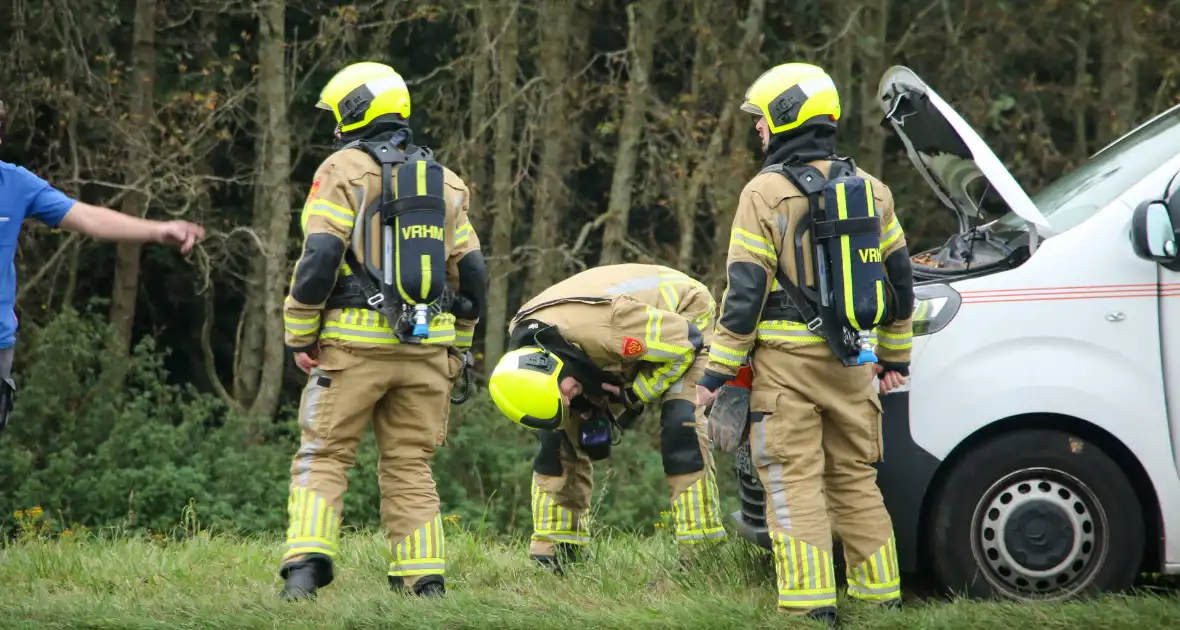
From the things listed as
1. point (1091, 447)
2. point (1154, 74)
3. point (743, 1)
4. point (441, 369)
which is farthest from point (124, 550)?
point (1154, 74)

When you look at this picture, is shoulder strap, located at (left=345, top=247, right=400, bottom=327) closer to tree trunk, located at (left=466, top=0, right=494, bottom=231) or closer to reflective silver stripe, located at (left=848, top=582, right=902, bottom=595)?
reflective silver stripe, located at (left=848, top=582, right=902, bottom=595)

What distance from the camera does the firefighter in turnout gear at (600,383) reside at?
6004 mm

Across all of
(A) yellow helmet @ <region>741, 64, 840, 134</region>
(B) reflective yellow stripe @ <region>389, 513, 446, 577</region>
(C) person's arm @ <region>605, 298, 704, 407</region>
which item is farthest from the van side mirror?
(B) reflective yellow stripe @ <region>389, 513, 446, 577</region>

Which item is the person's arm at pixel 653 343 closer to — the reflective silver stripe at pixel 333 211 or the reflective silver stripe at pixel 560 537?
the reflective silver stripe at pixel 560 537

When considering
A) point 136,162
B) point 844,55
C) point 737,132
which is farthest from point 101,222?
point 844,55

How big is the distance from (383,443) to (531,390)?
0.66 m

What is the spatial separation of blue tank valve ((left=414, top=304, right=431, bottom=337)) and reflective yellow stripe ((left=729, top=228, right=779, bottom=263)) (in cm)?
118

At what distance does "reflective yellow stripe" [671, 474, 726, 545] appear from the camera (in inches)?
249

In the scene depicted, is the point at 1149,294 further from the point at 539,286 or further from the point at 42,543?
the point at 539,286

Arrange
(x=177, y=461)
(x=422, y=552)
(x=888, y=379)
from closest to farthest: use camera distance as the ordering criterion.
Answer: (x=888, y=379), (x=422, y=552), (x=177, y=461)

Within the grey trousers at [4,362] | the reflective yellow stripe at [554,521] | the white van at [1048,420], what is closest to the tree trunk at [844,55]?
the reflective yellow stripe at [554,521]

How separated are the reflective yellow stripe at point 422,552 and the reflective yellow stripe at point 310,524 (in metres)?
0.27

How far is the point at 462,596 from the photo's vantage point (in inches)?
207

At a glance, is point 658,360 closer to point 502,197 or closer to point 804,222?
point 804,222
